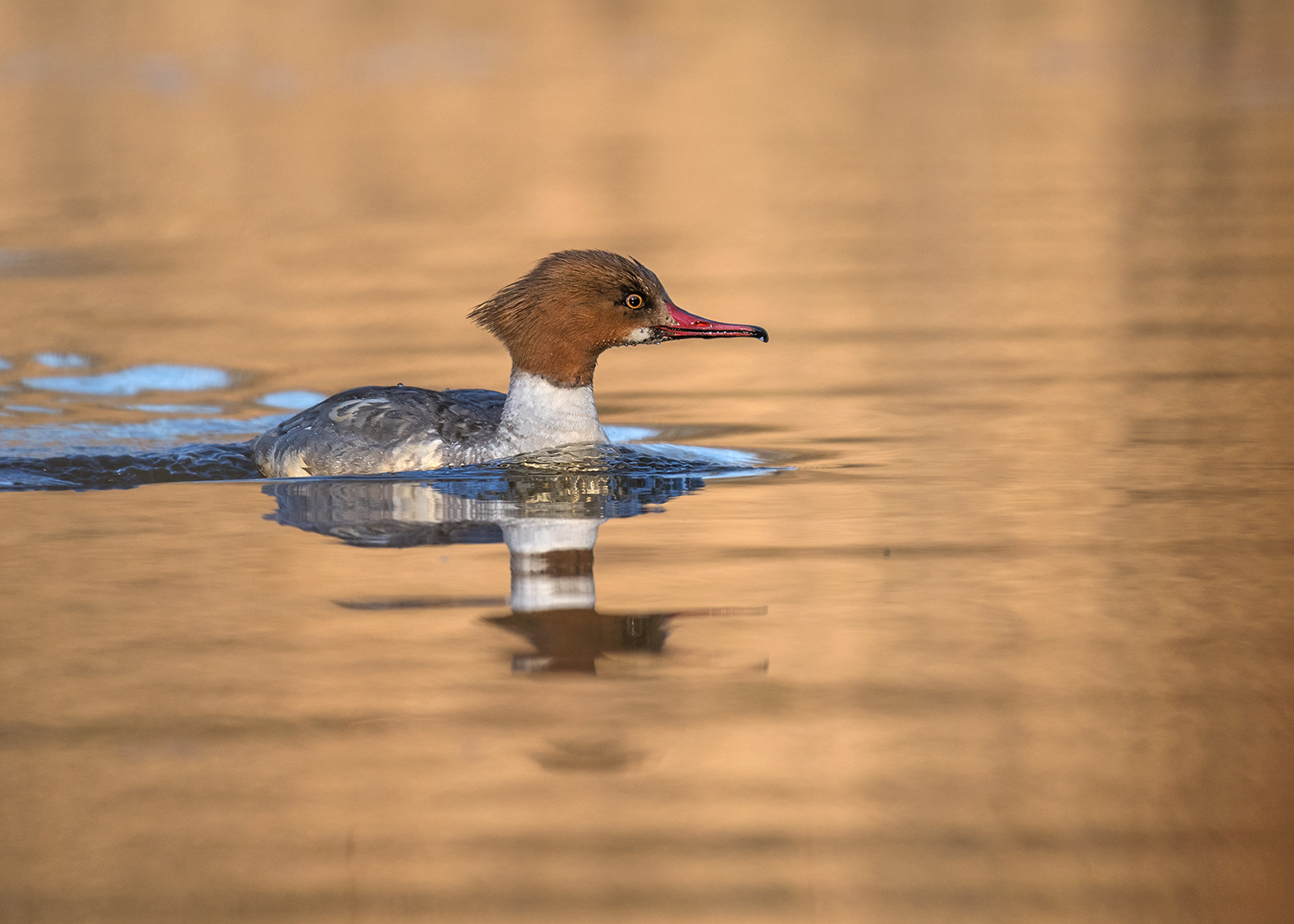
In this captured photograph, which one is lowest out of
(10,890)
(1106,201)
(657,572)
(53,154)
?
(10,890)

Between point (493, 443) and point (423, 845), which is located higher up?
point (493, 443)

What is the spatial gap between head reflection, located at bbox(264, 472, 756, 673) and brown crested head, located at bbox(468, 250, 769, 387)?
0.65 metres

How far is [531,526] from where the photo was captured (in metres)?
7.41

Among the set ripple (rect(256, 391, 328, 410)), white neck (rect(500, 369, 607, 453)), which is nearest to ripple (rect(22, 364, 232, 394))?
ripple (rect(256, 391, 328, 410))

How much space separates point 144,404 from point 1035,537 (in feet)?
20.2

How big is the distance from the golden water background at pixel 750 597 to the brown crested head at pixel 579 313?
0.98 m

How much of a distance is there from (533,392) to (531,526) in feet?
4.68

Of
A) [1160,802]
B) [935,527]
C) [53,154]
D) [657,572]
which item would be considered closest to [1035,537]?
[935,527]

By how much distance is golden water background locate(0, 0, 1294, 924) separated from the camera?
412cm

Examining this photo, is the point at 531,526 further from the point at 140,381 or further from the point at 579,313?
the point at 140,381

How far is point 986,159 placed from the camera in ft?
70.4

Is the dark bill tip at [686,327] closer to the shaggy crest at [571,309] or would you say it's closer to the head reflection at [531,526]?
the shaggy crest at [571,309]

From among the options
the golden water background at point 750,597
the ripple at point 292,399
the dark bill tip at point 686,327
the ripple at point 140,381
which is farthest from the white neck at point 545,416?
the ripple at point 140,381

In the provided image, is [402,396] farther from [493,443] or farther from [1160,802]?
[1160,802]
